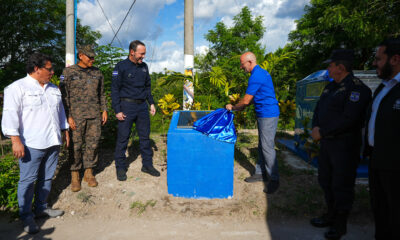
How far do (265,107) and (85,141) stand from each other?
2522 mm

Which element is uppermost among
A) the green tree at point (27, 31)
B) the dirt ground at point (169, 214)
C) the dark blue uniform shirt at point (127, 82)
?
the green tree at point (27, 31)

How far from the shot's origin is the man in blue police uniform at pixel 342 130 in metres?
2.41

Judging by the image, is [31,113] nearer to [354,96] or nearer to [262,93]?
[262,93]

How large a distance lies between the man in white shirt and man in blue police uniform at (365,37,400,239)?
306cm

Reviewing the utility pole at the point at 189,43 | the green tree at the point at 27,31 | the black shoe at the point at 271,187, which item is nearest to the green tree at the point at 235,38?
the green tree at the point at 27,31

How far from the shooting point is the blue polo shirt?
11.0ft

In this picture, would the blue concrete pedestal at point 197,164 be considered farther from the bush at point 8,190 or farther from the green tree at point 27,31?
the green tree at point 27,31

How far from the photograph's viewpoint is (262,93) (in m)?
3.43

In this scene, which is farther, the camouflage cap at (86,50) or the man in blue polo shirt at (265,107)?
the camouflage cap at (86,50)

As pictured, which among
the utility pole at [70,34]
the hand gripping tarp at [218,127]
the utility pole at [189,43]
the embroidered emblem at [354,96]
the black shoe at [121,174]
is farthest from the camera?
the utility pole at [189,43]

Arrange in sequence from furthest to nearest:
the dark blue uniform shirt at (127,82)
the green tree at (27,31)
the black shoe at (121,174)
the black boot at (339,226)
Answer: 1. the green tree at (27,31)
2. the black shoe at (121,174)
3. the dark blue uniform shirt at (127,82)
4. the black boot at (339,226)

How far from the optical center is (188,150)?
11.0ft

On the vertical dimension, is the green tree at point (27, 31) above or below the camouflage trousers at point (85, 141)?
above

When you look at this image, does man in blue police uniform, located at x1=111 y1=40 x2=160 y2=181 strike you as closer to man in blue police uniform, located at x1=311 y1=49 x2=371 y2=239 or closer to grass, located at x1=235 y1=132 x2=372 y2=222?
grass, located at x1=235 y1=132 x2=372 y2=222
